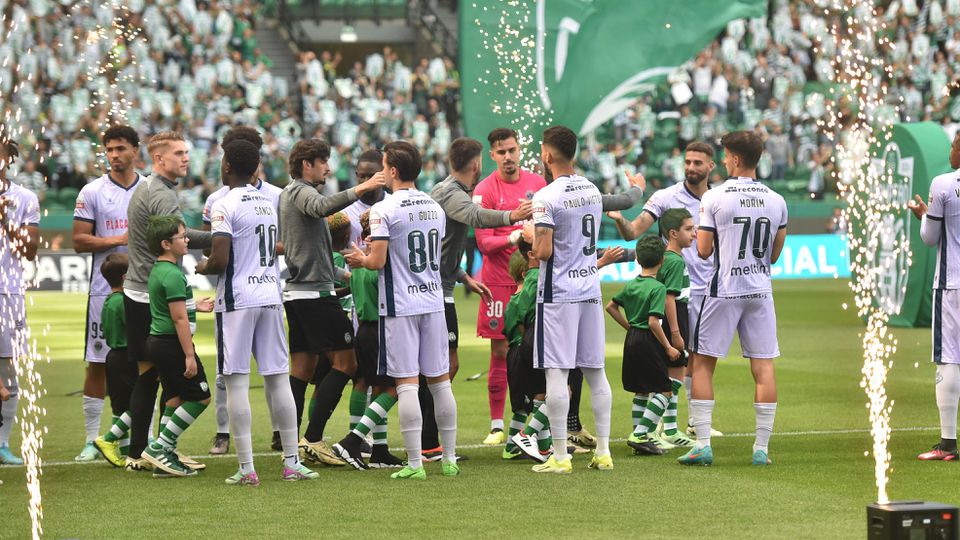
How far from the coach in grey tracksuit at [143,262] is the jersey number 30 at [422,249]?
1.35 metres

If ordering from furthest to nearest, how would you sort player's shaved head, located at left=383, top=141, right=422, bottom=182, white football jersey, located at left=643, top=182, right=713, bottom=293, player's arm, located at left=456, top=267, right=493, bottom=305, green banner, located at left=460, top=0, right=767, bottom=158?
green banner, located at left=460, top=0, right=767, bottom=158
white football jersey, located at left=643, top=182, right=713, bottom=293
player's arm, located at left=456, top=267, right=493, bottom=305
player's shaved head, located at left=383, top=141, right=422, bottom=182

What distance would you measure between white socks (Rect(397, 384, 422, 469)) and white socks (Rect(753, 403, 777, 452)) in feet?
6.39

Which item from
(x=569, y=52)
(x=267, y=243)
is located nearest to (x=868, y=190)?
(x=569, y=52)

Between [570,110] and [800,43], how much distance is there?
15.5 m

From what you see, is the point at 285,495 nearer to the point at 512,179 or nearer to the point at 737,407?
the point at 512,179

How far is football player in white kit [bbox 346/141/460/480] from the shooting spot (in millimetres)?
8328

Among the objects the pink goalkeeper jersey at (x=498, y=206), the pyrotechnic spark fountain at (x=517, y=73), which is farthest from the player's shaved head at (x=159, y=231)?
the pyrotechnic spark fountain at (x=517, y=73)

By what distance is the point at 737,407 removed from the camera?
11812 millimetres

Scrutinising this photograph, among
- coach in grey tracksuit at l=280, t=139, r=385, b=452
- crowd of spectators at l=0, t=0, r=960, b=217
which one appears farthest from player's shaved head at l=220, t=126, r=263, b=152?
crowd of spectators at l=0, t=0, r=960, b=217

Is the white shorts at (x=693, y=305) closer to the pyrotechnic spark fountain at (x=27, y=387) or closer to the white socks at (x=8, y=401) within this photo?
the pyrotechnic spark fountain at (x=27, y=387)

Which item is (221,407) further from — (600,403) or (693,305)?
(693,305)

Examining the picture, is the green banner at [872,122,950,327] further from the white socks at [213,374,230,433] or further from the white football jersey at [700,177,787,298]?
the white socks at [213,374,230,433]

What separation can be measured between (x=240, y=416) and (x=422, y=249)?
4.61 feet

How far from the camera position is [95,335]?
31.0 feet
